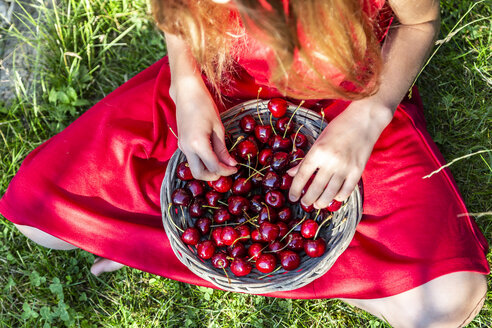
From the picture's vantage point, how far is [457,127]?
2.50 meters

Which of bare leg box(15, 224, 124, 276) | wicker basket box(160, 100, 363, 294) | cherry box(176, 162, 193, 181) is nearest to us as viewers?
wicker basket box(160, 100, 363, 294)

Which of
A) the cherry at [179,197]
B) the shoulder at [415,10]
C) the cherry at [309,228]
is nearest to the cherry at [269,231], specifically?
the cherry at [309,228]

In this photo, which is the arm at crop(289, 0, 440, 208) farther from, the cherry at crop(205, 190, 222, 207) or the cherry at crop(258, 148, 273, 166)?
the cherry at crop(205, 190, 222, 207)

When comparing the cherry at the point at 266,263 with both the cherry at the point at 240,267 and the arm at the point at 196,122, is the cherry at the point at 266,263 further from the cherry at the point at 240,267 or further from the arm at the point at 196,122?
the arm at the point at 196,122

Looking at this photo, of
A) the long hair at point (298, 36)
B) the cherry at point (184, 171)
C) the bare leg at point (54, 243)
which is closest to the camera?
the long hair at point (298, 36)

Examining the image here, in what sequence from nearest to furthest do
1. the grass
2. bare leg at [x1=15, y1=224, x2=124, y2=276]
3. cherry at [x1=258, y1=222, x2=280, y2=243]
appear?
cherry at [x1=258, y1=222, x2=280, y2=243]
bare leg at [x1=15, y1=224, x2=124, y2=276]
the grass

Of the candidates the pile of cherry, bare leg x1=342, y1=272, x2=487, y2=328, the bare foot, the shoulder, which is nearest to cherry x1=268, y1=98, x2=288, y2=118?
the pile of cherry

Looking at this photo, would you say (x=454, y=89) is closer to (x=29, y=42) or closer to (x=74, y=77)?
(x=74, y=77)

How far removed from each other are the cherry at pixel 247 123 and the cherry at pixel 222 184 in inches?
8.9

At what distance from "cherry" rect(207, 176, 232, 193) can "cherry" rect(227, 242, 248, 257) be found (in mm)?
219

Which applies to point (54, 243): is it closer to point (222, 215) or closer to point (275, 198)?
point (222, 215)

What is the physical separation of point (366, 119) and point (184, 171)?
73 centimetres

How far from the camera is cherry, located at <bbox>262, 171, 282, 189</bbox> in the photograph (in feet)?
5.90

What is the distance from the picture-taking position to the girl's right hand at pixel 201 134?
5.65 feet
